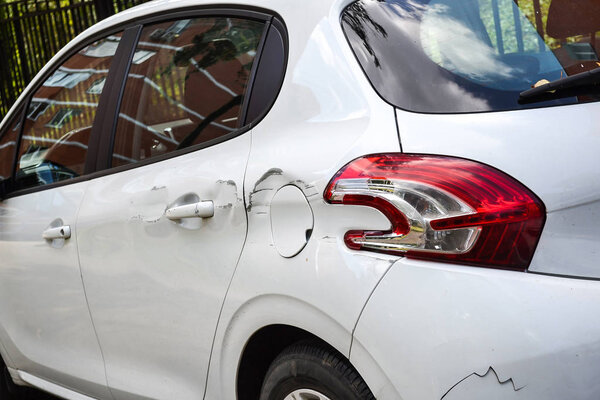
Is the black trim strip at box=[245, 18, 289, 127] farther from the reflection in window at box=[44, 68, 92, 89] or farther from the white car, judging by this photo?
the reflection in window at box=[44, 68, 92, 89]

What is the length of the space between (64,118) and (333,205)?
1829 millimetres

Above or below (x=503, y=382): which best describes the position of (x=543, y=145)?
above

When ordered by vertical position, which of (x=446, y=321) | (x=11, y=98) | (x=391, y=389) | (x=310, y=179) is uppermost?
(x=310, y=179)

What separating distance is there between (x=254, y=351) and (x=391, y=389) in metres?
0.63

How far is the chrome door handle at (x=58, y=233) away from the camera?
3385 millimetres

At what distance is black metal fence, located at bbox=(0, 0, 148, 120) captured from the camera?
10.5 m

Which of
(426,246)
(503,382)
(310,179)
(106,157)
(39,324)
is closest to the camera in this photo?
(503,382)

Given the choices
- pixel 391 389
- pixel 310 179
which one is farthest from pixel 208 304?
pixel 391 389

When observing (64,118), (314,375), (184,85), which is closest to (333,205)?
(314,375)

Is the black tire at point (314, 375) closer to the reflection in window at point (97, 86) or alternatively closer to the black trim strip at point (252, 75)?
the black trim strip at point (252, 75)

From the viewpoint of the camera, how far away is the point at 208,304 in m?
2.66

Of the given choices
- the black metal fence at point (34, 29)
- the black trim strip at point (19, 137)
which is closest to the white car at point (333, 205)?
the black trim strip at point (19, 137)

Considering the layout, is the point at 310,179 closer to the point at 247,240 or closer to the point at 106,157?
the point at 247,240

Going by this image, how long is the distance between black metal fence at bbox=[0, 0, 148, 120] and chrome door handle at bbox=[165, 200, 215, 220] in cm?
743
